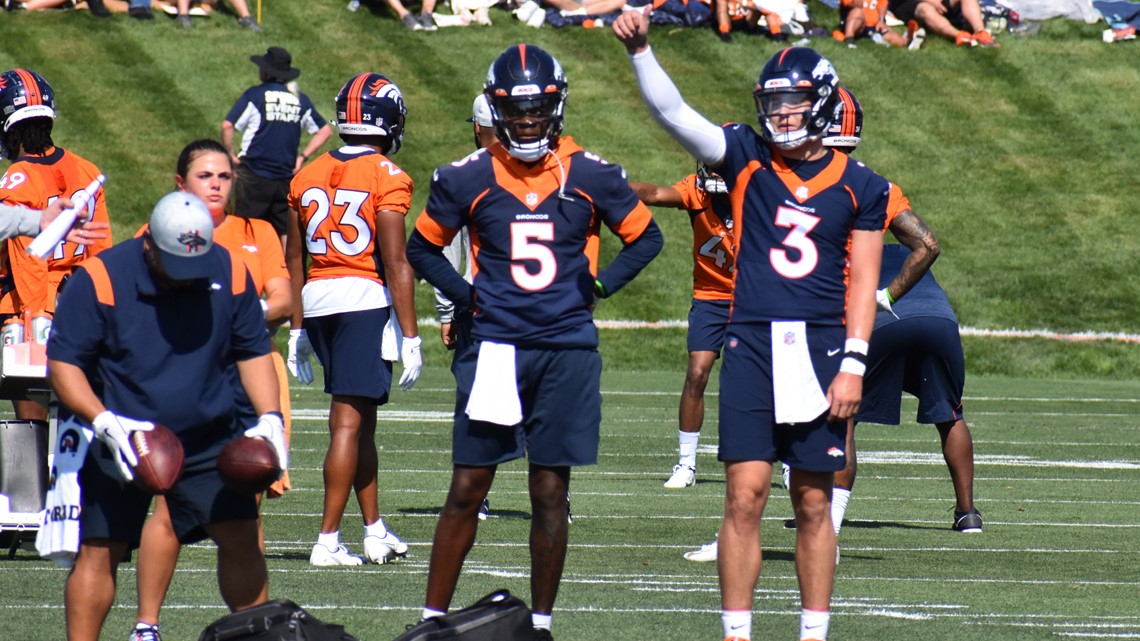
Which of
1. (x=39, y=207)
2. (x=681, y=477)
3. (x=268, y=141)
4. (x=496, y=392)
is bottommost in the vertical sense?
(x=268, y=141)

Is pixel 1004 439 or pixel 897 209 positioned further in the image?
pixel 1004 439

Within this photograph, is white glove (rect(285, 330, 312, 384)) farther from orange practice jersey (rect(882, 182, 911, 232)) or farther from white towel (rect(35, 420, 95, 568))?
white towel (rect(35, 420, 95, 568))

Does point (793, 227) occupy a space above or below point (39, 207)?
above

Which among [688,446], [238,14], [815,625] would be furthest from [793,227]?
[238,14]

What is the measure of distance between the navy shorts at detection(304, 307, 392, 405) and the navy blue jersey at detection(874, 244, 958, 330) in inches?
96.2

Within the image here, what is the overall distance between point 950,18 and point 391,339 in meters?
22.7

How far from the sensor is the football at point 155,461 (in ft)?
17.8

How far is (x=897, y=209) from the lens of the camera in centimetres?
821

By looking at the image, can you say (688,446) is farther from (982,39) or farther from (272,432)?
(982,39)

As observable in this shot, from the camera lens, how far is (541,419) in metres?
6.46

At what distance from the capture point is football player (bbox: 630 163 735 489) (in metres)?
10.6

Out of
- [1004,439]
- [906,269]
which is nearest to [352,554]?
[906,269]

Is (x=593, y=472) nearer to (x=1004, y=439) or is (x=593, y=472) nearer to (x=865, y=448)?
(x=865, y=448)

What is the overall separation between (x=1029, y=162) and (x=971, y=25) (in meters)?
3.34
